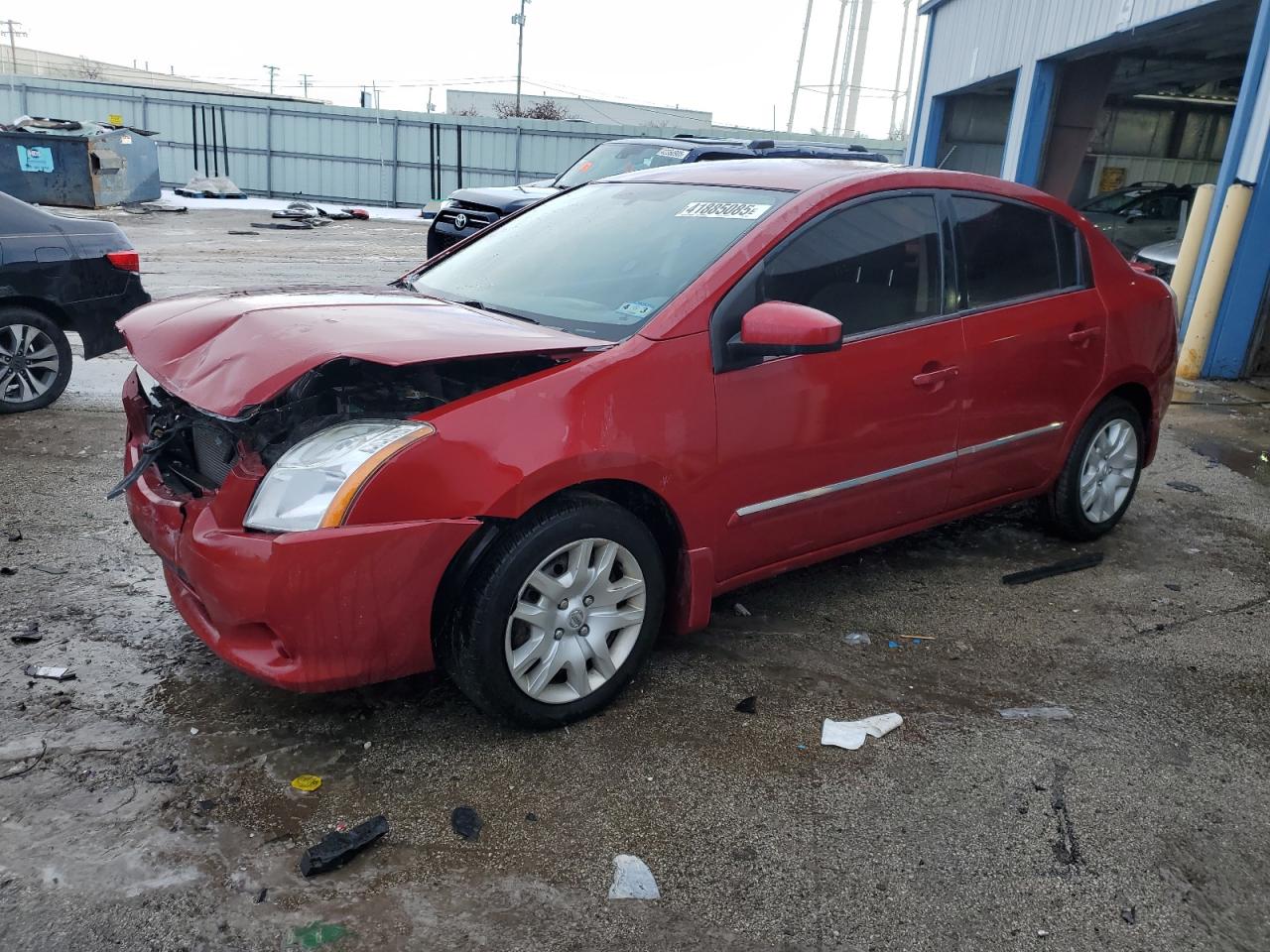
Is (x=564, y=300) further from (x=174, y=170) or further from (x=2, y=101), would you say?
(x=2, y=101)

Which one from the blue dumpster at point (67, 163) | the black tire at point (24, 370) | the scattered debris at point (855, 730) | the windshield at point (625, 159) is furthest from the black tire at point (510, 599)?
the blue dumpster at point (67, 163)

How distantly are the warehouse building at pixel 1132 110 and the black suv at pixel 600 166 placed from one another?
10.5 feet

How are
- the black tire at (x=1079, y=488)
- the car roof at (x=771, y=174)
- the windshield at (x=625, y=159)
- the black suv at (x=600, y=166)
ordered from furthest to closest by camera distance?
the windshield at (x=625, y=159) < the black suv at (x=600, y=166) < the black tire at (x=1079, y=488) < the car roof at (x=771, y=174)

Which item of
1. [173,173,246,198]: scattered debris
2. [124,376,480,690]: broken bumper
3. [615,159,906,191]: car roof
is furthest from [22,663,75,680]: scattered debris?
[173,173,246,198]: scattered debris

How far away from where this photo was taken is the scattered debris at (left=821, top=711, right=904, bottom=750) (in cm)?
314

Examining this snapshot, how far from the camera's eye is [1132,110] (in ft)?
82.5

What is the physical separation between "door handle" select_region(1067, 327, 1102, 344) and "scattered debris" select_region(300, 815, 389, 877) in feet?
11.2

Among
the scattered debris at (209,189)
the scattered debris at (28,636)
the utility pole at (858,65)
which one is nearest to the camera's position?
the scattered debris at (28,636)

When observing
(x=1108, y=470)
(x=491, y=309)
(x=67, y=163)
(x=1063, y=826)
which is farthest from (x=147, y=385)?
(x=67, y=163)

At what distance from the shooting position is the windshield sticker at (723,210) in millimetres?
3576

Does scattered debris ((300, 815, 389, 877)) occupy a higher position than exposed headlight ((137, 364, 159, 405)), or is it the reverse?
exposed headlight ((137, 364, 159, 405))

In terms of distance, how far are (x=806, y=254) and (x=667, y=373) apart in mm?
774

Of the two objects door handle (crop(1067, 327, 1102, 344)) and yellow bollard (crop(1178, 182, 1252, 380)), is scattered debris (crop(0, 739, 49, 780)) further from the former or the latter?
yellow bollard (crop(1178, 182, 1252, 380))

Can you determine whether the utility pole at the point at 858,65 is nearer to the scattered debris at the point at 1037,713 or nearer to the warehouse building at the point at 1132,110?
the warehouse building at the point at 1132,110
